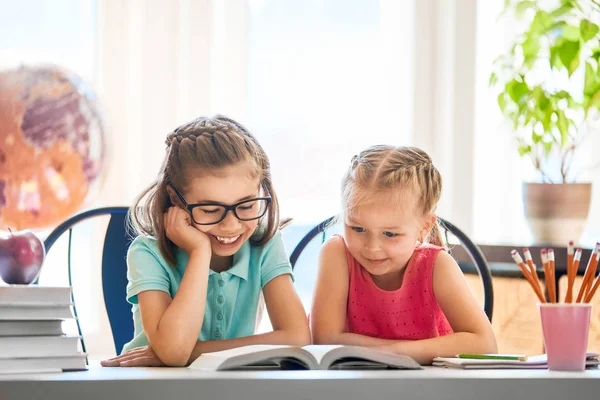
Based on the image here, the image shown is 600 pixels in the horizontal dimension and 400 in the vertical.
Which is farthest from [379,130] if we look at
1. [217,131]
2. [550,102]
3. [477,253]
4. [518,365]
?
[518,365]

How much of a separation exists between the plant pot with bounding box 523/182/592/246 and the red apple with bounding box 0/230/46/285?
174cm

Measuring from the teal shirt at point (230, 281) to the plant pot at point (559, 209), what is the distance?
1169 mm

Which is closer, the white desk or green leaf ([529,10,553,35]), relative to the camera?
the white desk

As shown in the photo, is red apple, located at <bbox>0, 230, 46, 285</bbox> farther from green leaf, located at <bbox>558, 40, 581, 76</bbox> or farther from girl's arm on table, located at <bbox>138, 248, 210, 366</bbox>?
green leaf, located at <bbox>558, 40, 581, 76</bbox>

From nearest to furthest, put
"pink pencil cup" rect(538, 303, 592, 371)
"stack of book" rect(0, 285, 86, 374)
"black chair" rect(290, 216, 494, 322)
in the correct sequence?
"stack of book" rect(0, 285, 86, 374) < "pink pencil cup" rect(538, 303, 592, 371) < "black chair" rect(290, 216, 494, 322)

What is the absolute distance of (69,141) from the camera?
254 centimetres

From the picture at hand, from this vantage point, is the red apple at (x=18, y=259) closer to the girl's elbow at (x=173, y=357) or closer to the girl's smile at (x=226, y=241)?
the girl's elbow at (x=173, y=357)

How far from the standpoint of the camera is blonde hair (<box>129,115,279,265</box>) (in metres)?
1.36

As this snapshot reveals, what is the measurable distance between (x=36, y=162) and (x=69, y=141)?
0.42 ft

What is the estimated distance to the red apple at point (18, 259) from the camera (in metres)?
0.98

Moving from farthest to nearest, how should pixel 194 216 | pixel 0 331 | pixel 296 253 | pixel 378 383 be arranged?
pixel 296 253 → pixel 194 216 → pixel 0 331 → pixel 378 383

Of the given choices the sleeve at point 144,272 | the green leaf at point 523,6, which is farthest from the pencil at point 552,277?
the green leaf at point 523,6

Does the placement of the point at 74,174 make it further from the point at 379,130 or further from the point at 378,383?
the point at 378,383

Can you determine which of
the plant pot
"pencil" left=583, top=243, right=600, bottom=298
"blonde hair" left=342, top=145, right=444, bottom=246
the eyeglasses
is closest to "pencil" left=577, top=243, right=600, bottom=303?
"pencil" left=583, top=243, right=600, bottom=298
